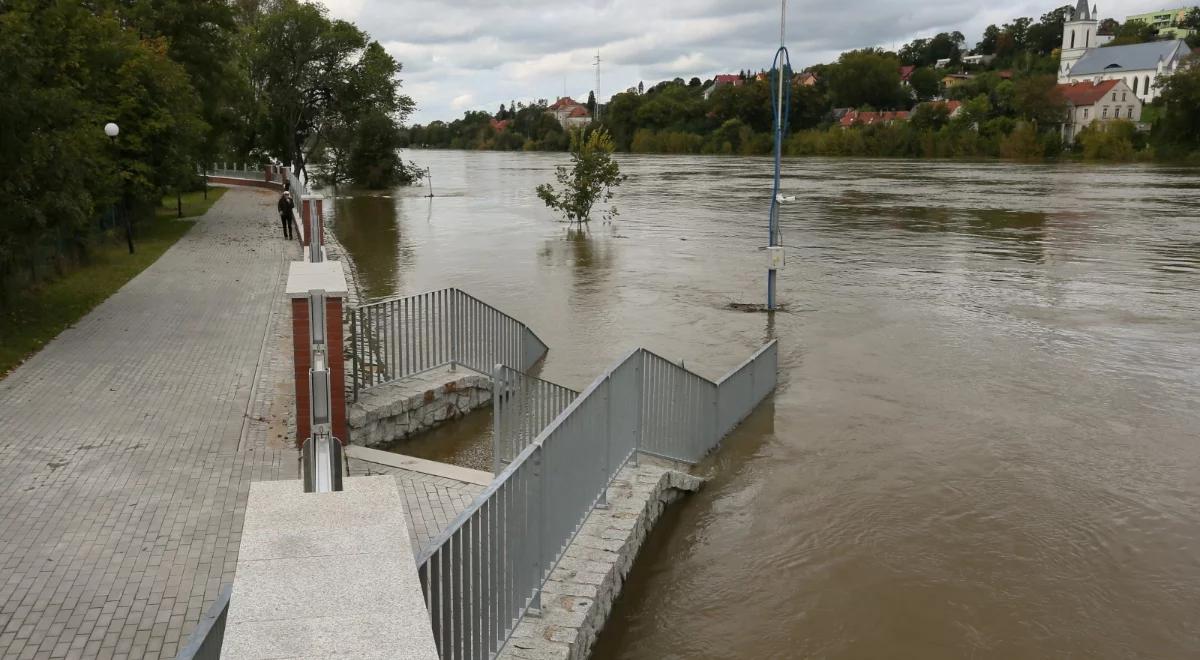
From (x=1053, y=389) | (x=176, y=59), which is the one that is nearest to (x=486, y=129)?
(x=176, y=59)

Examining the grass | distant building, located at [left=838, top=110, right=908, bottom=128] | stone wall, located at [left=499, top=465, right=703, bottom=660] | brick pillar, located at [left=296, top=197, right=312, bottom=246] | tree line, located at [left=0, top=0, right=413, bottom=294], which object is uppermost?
distant building, located at [left=838, top=110, right=908, bottom=128]

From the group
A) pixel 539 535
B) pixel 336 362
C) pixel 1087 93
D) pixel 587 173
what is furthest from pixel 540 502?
pixel 1087 93

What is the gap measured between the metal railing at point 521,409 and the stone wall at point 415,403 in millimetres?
1563

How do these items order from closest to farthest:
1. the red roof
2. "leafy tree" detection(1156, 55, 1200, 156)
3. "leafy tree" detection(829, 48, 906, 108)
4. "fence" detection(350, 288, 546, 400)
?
1. "fence" detection(350, 288, 546, 400)
2. "leafy tree" detection(1156, 55, 1200, 156)
3. the red roof
4. "leafy tree" detection(829, 48, 906, 108)

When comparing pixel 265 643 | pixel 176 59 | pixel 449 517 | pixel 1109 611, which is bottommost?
pixel 1109 611

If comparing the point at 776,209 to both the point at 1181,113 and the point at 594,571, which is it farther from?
the point at 1181,113

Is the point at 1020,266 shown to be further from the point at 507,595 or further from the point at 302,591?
the point at 302,591

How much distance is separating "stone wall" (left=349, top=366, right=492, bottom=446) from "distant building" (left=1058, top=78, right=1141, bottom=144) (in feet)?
382

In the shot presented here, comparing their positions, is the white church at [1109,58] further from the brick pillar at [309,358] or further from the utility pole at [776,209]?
the brick pillar at [309,358]

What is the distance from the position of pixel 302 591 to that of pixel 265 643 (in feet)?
0.88

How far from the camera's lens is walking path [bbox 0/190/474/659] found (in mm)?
5883

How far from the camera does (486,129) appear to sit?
18375 cm

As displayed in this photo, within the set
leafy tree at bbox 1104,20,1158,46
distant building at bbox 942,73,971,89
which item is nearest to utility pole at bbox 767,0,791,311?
distant building at bbox 942,73,971,89

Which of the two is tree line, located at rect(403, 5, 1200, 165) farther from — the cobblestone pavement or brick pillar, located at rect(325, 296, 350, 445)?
brick pillar, located at rect(325, 296, 350, 445)
